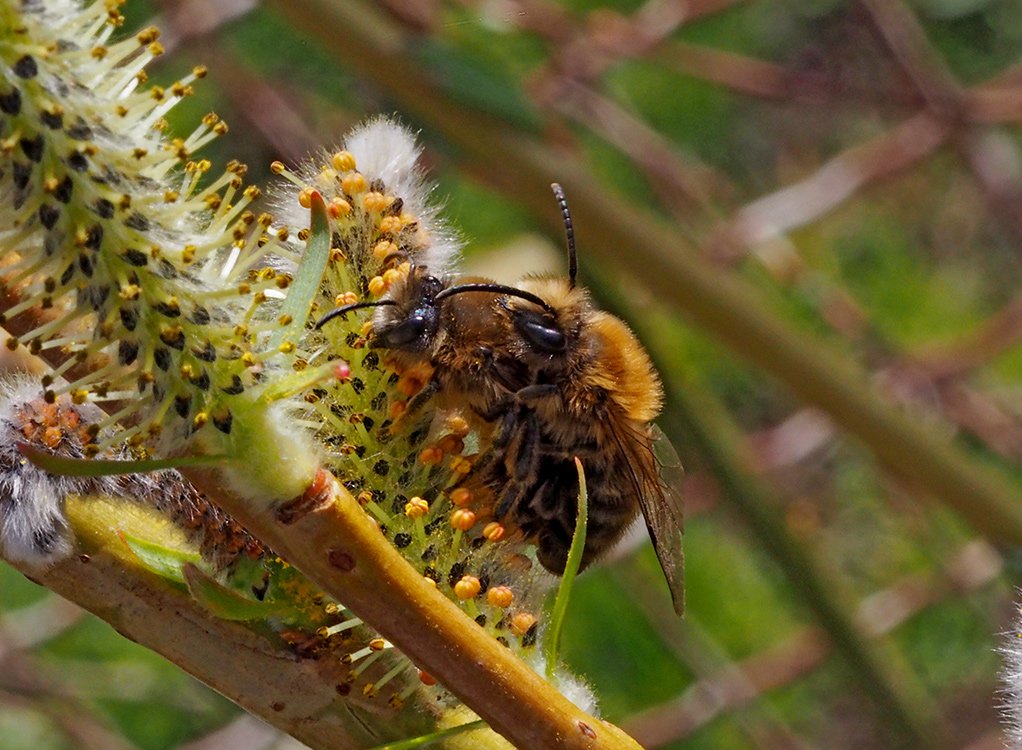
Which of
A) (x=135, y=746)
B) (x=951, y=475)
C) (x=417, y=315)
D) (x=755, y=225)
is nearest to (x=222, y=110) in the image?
(x=755, y=225)

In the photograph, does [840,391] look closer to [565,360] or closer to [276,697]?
[565,360]

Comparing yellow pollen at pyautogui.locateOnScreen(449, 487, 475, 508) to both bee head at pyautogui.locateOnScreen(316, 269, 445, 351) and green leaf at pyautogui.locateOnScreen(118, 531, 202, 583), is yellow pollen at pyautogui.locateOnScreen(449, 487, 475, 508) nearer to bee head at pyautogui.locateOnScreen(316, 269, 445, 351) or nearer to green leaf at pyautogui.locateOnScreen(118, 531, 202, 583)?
bee head at pyautogui.locateOnScreen(316, 269, 445, 351)

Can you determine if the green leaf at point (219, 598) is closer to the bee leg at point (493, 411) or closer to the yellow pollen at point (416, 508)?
the yellow pollen at point (416, 508)

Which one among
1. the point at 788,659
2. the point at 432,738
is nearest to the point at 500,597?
the point at 432,738

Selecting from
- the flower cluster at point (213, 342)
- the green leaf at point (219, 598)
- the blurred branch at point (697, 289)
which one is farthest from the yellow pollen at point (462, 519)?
the blurred branch at point (697, 289)

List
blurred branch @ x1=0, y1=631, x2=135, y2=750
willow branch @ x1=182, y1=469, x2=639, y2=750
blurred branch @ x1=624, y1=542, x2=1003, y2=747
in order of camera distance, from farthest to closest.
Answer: blurred branch @ x1=624, y1=542, x2=1003, y2=747 → blurred branch @ x1=0, y1=631, x2=135, y2=750 → willow branch @ x1=182, y1=469, x2=639, y2=750

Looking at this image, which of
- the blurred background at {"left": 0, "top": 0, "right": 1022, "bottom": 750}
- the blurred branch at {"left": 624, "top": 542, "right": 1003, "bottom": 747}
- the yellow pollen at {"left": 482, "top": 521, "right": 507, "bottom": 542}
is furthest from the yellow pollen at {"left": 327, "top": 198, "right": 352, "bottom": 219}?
the blurred branch at {"left": 624, "top": 542, "right": 1003, "bottom": 747}
